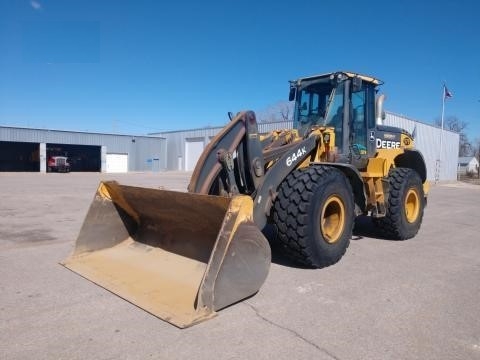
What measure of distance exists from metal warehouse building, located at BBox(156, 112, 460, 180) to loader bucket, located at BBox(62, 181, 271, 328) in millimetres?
19673

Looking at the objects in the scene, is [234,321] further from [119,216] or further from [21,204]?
[21,204]

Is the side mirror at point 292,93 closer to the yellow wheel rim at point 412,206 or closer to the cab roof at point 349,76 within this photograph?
the cab roof at point 349,76

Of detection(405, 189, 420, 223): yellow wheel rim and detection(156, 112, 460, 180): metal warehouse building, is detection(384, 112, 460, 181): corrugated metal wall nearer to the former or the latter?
detection(156, 112, 460, 180): metal warehouse building

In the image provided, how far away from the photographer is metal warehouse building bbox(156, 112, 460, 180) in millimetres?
33250

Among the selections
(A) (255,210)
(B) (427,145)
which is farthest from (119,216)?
(B) (427,145)

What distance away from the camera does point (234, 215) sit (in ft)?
12.4

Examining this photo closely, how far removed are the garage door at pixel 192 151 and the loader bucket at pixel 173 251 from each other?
45.0 metres

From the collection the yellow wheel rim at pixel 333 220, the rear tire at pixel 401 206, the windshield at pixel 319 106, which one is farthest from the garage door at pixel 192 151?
the yellow wheel rim at pixel 333 220

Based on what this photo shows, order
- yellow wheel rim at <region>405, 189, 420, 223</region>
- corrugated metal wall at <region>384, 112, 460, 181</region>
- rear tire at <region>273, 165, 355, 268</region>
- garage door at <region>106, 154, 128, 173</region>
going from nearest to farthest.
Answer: rear tire at <region>273, 165, 355, 268</region> → yellow wheel rim at <region>405, 189, 420, 223</region> → corrugated metal wall at <region>384, 112, 460, 181</region> → garage door at <region>106, 154, 128, 173</region>

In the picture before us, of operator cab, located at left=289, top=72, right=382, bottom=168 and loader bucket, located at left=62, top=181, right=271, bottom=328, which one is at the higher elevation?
operator cab, located at left=289, top=72, right=382, bottom=168

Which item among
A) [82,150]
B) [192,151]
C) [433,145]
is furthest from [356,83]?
[82,150]

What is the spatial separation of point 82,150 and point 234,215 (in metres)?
50.3

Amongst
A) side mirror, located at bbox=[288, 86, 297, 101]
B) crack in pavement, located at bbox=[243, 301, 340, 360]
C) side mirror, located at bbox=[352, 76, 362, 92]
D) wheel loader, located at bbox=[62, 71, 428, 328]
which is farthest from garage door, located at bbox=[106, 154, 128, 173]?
crack in pavement, located at bbox=[243, 301, 340, 360]

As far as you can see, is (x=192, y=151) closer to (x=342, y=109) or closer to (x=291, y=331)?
(x=342, y=109)
